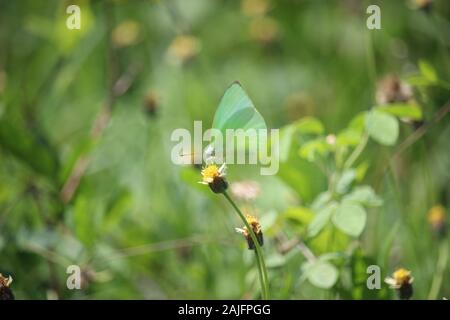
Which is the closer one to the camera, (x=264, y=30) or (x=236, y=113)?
(x=236, y=113)

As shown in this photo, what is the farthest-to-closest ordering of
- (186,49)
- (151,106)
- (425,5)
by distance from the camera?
(186,49), (151,106), (425,5)

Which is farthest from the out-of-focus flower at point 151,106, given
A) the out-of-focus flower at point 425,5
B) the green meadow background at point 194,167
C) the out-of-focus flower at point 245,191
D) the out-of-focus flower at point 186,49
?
the out-of-focus flower at point 425,5

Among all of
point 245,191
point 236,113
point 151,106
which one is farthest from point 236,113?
point 151,106

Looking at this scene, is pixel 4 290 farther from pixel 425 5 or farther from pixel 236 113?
pixel 425 5

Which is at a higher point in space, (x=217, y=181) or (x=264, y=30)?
(x=264, y=30)

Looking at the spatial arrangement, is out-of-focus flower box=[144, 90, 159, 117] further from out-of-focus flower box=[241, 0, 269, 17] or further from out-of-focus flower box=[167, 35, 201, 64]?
out-of-focus flower box=[241, 0, 269, 17]

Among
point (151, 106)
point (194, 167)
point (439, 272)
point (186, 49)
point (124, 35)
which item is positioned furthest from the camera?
point (124, 35)

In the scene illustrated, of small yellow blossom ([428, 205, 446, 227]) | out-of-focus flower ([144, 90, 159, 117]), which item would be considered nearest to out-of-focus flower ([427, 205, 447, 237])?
small yellow blossom ([428, 205, 446, 227])

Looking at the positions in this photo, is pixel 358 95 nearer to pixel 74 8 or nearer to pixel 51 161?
pixel 74 8

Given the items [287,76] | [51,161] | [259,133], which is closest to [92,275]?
[51,161]
